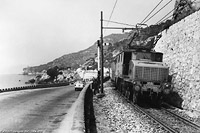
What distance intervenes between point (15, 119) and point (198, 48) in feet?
37.0

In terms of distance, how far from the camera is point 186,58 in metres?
15.2

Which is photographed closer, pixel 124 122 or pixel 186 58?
pixel 124 122

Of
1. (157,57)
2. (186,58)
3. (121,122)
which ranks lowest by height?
(121,122)

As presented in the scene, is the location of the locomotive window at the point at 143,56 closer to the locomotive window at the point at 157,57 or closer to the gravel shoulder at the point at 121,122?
the locomotive window at the point at 157,57

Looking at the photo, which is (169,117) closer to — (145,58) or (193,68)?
(193,68)

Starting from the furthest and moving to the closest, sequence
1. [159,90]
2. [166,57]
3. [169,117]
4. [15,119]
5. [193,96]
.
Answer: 1. [166,57]
2. [159,90]
3. [193,96]
4. [169,117]
5. [15,119]

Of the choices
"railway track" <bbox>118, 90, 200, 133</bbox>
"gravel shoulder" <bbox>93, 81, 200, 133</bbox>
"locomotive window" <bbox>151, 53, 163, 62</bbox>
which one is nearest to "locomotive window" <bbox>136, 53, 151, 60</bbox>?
"locomotive window" <bbox>151, 53, 163, 62</bbox>

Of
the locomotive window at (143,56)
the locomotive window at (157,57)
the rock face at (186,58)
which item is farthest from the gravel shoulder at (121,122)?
the locomotive window at (157,57)

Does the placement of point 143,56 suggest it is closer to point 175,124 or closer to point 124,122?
point 124,122

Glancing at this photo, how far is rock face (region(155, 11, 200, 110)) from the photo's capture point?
44.1ft

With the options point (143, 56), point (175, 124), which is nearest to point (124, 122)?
point (175, 124)

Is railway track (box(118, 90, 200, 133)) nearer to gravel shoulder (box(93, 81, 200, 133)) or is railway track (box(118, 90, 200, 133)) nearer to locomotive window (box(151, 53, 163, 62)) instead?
gravel shoulder (box(93, 81, 200, 133))

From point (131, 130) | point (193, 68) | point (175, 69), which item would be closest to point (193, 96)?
A: point (193, 68)

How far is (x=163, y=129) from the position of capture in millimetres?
9430
